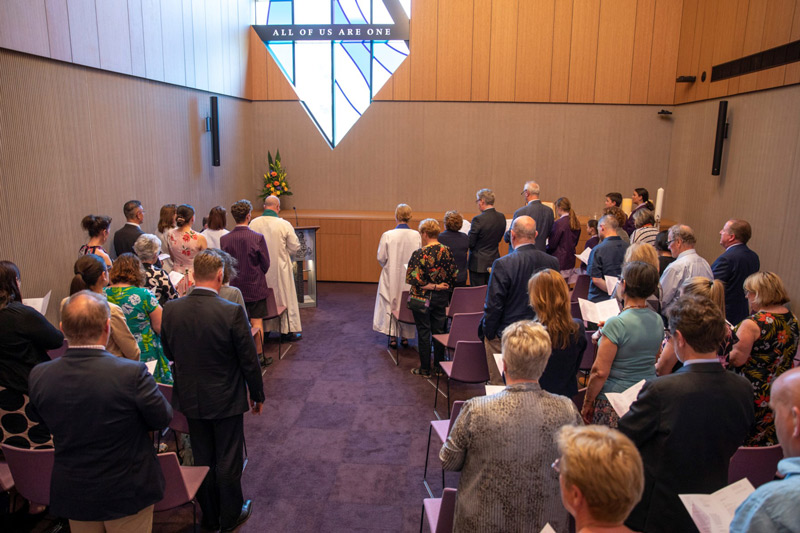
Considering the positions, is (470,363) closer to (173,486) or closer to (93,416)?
(173,486)

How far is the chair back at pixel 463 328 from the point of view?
5.18 metres

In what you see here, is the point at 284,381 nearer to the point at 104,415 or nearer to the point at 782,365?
the point at 104,415

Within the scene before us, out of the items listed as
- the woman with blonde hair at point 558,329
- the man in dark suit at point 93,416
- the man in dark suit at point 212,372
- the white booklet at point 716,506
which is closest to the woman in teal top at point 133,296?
the man in dark suit at point 212,372

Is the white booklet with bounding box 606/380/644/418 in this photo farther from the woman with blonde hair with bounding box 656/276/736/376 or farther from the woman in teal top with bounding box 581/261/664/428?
the woman with blonde hair with bounding box 656/276/736/376

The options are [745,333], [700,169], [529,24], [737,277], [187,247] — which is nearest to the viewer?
[745,333]

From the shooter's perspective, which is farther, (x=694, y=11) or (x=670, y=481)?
(x=694, y=11)

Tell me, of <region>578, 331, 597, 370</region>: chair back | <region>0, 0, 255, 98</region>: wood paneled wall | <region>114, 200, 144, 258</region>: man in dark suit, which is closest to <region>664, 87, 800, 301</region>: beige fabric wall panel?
<region>578, 331, 597, 370</region>: chair back

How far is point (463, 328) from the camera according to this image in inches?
206

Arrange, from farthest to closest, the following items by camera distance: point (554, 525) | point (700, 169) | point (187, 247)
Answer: point (700, 169) → point (187, 247) → point (554, 525)

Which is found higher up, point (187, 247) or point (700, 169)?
point (700, 169)

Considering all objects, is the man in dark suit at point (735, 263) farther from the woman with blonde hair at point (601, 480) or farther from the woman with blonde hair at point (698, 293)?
the woman with blonde hair at point (601, 480)

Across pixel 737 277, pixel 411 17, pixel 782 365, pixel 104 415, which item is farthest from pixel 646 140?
pixel 104 415

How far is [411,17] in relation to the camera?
9.93m

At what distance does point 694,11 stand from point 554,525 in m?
9.61
